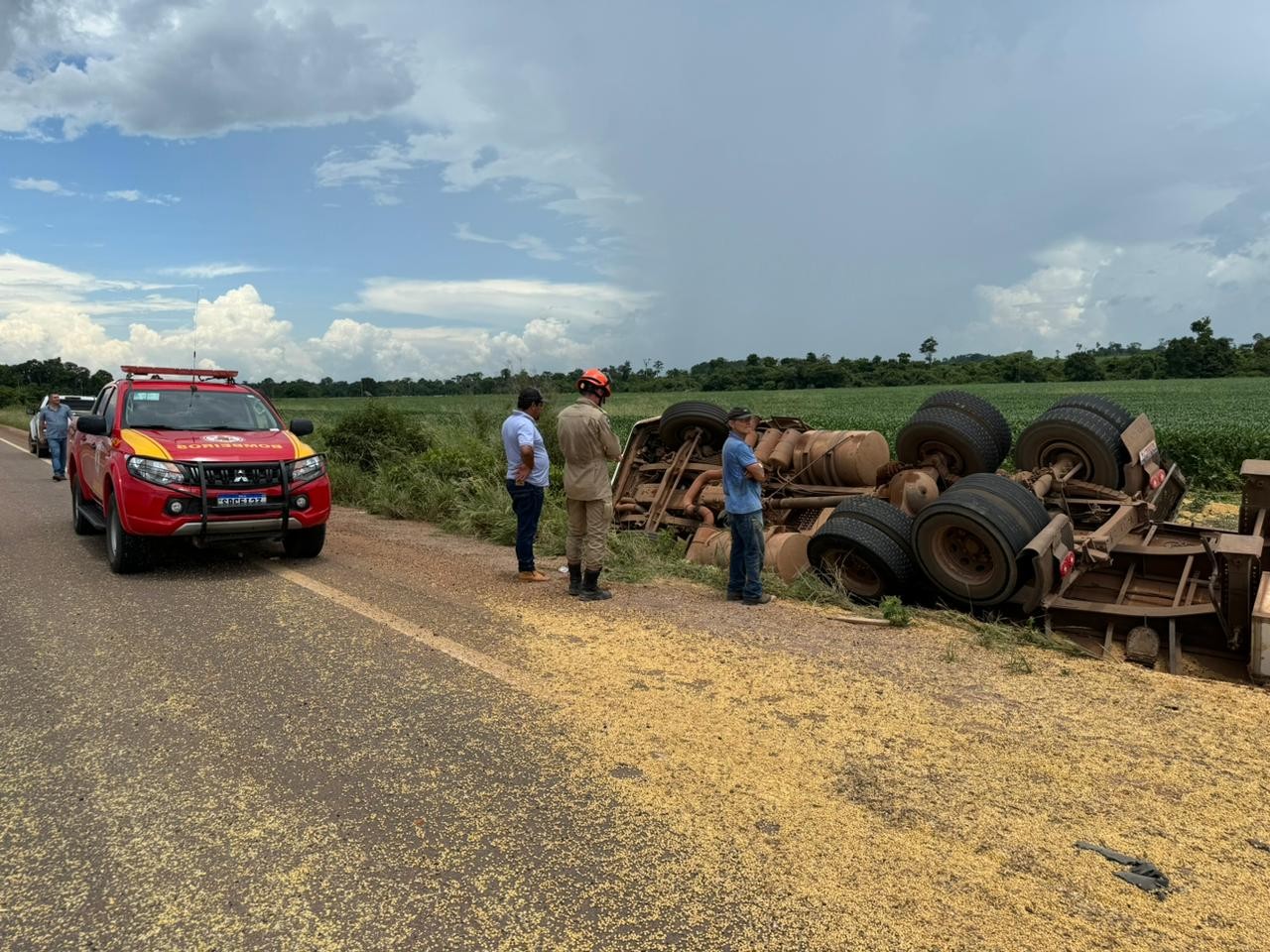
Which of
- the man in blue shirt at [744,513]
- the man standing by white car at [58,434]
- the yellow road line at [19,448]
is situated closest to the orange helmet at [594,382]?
the man in blue shirt at [744,513]

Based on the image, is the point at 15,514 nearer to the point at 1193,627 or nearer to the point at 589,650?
the point at 589,650

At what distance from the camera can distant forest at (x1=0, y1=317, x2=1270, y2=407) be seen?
62875mm

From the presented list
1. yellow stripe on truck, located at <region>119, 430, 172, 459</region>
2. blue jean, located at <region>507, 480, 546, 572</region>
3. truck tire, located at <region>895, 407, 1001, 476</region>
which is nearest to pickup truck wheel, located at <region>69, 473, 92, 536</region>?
yellow stripe on truck, located at <region>119, 430, 172, 459</region>

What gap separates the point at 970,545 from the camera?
23.0 ft

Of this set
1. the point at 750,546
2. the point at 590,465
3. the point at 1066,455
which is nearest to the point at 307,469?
the point at 590,465

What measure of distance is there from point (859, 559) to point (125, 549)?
6.55 metres

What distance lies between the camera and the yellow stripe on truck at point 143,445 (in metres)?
7.47

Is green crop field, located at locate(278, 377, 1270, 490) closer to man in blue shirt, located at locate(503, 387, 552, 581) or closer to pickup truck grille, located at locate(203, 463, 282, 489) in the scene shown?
man in blue shirt, located at locate(503, 387, 552, 581)

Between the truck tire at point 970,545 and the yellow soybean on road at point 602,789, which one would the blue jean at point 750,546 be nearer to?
the yellow soybean on road at point 602,789

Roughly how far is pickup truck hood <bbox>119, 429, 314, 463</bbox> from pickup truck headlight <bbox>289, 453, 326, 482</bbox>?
61 mm

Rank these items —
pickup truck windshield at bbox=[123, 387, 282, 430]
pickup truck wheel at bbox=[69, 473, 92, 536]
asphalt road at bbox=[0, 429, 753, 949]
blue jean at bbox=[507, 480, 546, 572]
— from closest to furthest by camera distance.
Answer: asphalt road at bbox=[0, 429, 753, 949] → blue jean at bbox=[507, 480, 546, 572] → pickup truck windshield at bbox=[123, 387, 282, 430] → pickup truck wheel at bbox=[69, 473, 92, 536]

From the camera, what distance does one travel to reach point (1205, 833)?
325cm

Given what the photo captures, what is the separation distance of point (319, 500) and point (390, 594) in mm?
1635

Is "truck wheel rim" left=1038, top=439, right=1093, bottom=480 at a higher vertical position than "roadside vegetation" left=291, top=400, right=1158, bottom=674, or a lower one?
higher
